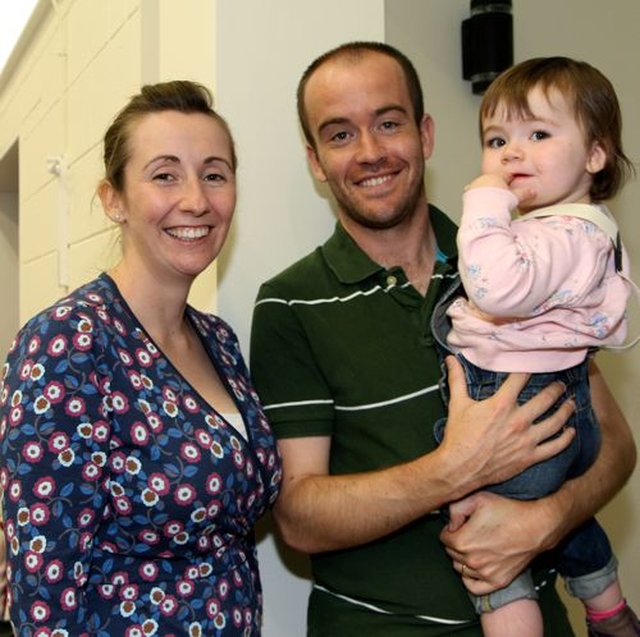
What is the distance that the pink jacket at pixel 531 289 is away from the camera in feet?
4.11

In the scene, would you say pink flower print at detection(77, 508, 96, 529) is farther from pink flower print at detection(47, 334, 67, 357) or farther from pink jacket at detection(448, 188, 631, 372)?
pink jacket at detection(448, 188, 631, 372)

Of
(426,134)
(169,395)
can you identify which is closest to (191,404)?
(169,395)

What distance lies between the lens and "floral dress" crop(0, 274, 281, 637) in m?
1.23

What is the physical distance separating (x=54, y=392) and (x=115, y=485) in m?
0.18

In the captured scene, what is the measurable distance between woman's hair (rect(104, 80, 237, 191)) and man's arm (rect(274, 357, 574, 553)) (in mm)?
635

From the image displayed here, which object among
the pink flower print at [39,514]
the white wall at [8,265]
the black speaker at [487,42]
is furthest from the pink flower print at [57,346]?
the white wall at [8,265]

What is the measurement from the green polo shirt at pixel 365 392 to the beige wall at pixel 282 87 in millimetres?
267

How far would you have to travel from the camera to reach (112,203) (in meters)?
1.55

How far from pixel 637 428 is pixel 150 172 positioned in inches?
69.7

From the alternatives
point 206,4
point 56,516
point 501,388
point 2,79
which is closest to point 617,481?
point 501,388

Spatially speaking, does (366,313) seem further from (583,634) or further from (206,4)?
(583,634)

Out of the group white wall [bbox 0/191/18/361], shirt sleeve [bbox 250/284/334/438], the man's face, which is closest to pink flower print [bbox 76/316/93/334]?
shirt sleeve [bbox 250/284/334/438]

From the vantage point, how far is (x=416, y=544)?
1574mm

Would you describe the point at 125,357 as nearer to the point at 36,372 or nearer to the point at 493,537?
the point at 36,372
